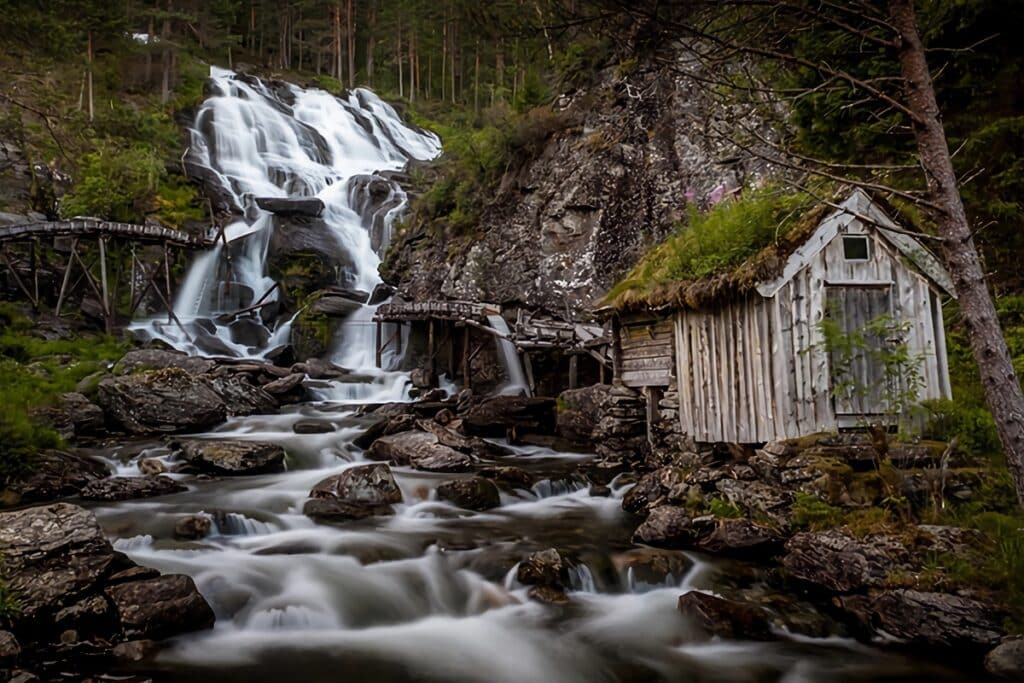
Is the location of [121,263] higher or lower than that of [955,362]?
higher

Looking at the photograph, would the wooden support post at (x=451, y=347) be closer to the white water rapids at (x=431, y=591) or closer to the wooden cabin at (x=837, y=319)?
the white water rapids at (x=431, y=591)

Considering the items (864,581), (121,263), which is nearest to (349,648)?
(864,581)

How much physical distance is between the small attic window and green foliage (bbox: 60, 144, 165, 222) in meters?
25.7

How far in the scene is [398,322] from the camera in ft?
70.9

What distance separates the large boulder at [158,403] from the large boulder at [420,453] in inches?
185

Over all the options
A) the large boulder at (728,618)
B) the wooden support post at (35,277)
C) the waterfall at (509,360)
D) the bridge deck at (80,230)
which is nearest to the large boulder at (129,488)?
the large boulder at (728,618)

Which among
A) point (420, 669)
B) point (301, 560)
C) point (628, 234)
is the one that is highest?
point (628, 234)

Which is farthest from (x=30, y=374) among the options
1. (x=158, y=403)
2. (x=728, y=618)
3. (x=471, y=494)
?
(x=728, y=618)

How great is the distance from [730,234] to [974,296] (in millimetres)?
4724

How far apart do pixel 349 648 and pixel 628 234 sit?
18.3m

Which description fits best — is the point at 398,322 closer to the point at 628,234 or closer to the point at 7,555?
the point at 628,234

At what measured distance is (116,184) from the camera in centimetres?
2509

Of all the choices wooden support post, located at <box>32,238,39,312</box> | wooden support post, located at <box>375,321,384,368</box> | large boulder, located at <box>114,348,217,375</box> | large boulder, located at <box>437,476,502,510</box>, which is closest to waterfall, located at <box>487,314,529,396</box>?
wooden support post, located at <box>375,321,384,368</box>

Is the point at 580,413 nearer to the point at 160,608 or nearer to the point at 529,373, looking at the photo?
the point at 529,373
